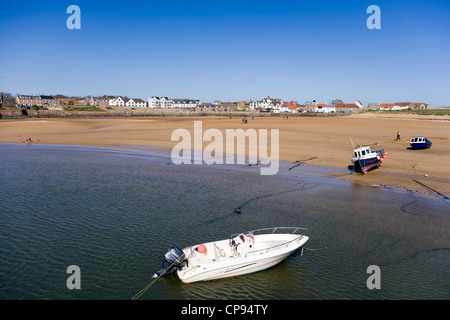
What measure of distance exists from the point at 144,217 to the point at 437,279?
13.2 meters

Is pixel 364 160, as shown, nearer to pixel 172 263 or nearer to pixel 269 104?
pixel 172 263

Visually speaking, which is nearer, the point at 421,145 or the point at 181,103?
the point at 421,145

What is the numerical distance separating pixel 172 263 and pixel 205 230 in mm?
4113

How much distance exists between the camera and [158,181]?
23.3m

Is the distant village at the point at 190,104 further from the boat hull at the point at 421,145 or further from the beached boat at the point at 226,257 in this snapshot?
the beached boat at the point at 226,257

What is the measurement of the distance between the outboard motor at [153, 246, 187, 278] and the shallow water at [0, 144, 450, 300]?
0.33 meters

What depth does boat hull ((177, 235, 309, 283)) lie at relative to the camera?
34.2 ft

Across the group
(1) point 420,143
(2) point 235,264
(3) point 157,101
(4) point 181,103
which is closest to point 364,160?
(1) point 420,143

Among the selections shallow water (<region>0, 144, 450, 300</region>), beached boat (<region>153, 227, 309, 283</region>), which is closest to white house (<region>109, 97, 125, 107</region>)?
shallow water (<region>0, 144, 450, 300</region>)

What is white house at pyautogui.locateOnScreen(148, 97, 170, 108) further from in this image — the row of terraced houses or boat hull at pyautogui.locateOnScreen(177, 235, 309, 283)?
boat hull at pyautogui.locateOnScreen(177, 235, 309, 283)

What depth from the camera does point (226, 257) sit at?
440 inches

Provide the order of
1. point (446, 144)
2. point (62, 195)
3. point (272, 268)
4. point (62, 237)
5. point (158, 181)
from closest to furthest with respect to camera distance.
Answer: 1. point (272, 268)
2. point (62, 237)
3. point (62, 195)
4. point (158, 181)
5. point (446, 144)
